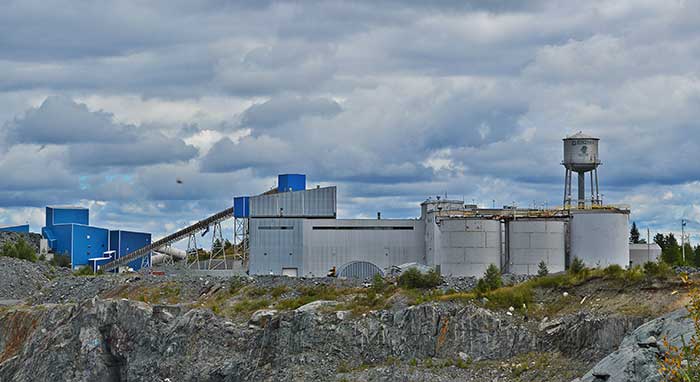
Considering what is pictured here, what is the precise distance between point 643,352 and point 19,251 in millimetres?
89020

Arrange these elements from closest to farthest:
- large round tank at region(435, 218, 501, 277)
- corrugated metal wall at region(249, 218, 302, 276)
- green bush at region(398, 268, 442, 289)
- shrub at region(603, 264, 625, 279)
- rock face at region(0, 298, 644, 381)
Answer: shrub at region(603, 264, 625, 279) < rock face at region(0, 298, 644, 381) < green bush at region(398, 268, 442, 289) < large round tank at region(435, 218, 501, 277) < corrugated metal wall at region(249, 218, 302, 276)

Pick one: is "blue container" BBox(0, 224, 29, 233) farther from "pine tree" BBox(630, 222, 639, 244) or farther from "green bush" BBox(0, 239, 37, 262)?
"pine tree" BBox(630, 222, 639, 244)

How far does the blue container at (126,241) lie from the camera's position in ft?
409

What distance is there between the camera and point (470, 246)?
266 ft

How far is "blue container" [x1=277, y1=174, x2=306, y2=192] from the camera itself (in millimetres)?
99688

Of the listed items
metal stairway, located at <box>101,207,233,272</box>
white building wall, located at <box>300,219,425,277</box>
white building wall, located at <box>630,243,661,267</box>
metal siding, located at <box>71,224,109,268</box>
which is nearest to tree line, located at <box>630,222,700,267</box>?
white building wall, located at <box>630,243,661,267</box>

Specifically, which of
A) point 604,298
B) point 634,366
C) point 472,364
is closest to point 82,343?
point 472,364

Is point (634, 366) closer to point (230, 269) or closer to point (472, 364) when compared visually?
point (472, 364)

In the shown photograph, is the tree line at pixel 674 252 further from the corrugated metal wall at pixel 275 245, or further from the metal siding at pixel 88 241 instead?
the metal siding at pixel 88 241

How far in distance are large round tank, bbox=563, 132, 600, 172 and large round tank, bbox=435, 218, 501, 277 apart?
8.73 m

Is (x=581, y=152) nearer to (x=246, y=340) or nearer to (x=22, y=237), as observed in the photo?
(x=246, y=340)

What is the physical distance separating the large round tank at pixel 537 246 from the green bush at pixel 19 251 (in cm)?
5964

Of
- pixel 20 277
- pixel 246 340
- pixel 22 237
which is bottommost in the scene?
pixel 246 340

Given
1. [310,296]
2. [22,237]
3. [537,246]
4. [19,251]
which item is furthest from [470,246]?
[22,237]
